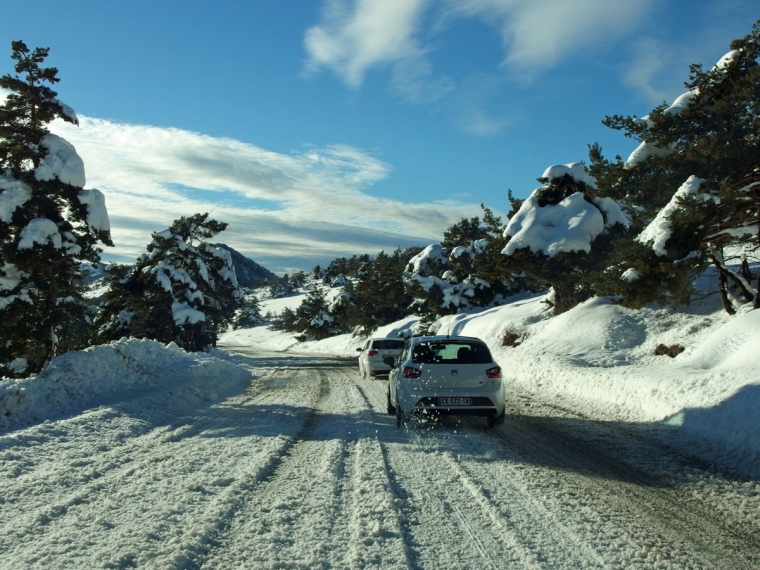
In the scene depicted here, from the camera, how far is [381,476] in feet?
20.3

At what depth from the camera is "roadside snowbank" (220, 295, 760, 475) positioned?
26.7ft

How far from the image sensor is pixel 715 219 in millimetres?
12203

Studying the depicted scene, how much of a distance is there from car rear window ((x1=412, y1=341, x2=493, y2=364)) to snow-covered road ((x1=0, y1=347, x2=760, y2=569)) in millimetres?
1198

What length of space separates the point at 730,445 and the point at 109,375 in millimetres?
12930

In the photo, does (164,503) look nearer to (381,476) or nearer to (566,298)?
(381,476)

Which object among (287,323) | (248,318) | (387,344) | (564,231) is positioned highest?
(564,231)

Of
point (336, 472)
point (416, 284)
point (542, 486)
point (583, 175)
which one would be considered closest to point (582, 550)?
point (542, 486)

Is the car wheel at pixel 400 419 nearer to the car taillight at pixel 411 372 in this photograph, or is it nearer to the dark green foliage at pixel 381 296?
the car taillight at pixel 411 372

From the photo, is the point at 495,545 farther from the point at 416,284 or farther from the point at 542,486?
the point at 416,284

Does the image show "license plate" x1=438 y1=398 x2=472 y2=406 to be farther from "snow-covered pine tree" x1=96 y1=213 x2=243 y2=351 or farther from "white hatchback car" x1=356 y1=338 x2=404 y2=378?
"snow-covered pine tree" x1=96 y1=213 x2=243 y2=351

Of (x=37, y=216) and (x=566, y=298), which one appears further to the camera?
(x=566, y=298)

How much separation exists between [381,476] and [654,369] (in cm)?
896

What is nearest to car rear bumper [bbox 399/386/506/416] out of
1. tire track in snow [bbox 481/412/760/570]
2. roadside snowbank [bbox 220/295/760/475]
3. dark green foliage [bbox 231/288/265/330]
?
tire track in snow [bbox 481/412/760/570]

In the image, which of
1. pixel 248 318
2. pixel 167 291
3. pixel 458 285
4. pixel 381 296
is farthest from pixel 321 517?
pixel 248 318
